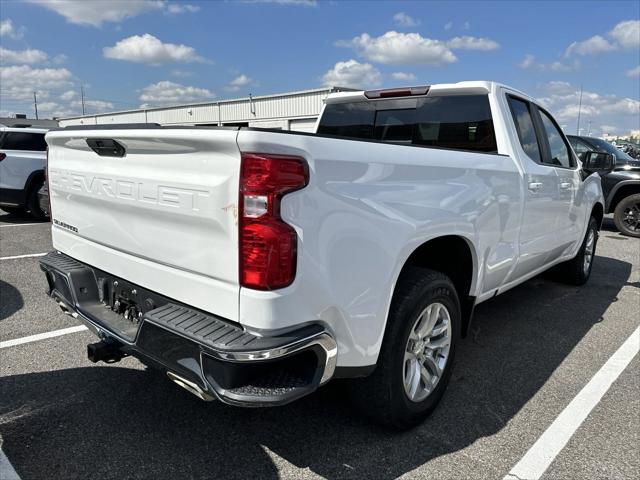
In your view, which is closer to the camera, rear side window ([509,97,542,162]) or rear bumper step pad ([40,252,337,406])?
rear bumper step pad ([40,252,337,406])

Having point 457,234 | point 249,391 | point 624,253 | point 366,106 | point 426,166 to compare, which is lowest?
point 624,253

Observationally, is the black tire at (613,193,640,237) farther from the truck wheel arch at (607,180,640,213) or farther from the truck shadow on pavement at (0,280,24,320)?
the truck shadow on pavement at (0,280,24,320)

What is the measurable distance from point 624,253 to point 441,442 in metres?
6.84

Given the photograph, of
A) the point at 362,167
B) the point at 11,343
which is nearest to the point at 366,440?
the point at 362,167

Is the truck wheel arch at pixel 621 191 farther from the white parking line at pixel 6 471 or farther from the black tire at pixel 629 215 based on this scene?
the white parking line at pixel 6 471

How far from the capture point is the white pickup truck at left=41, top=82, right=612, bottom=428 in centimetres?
194

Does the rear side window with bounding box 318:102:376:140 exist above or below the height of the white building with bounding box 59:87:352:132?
below

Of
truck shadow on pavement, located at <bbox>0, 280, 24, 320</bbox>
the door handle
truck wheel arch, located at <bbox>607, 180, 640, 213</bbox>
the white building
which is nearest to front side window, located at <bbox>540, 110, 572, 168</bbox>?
the door handle

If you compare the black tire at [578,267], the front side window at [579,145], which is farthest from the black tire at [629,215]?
the black tire at [578,267]

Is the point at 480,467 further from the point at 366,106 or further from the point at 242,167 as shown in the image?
the point at 366,106

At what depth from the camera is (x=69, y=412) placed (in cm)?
289

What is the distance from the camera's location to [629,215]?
31.4ft

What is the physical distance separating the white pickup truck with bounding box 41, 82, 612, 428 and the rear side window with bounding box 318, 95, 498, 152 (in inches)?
3.1

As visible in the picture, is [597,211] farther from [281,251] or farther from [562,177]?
[281,251]
